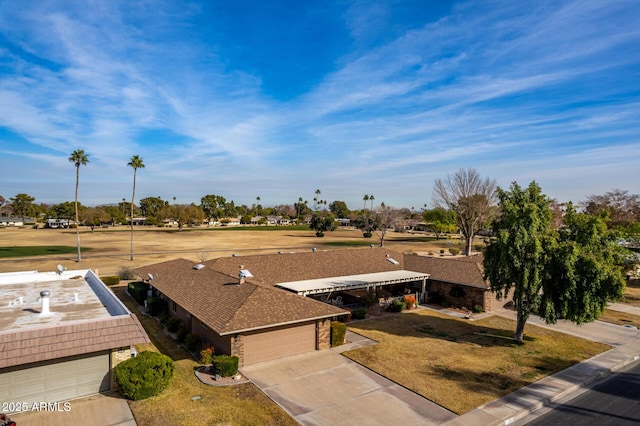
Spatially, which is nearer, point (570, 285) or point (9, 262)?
point (570, 285)

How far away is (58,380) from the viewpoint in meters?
14.4

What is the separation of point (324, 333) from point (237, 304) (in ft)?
17.3

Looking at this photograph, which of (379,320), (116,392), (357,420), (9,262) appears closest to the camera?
(357,420)

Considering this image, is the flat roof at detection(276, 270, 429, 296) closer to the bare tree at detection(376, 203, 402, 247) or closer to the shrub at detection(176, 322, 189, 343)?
the shrub at detection(176, 322, 189, 343)

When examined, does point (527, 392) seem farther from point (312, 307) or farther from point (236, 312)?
point (236, 312)

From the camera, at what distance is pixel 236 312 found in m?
18.7

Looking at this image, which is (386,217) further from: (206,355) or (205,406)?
(205,406)

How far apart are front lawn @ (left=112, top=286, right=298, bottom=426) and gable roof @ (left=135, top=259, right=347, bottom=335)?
97.7 inches

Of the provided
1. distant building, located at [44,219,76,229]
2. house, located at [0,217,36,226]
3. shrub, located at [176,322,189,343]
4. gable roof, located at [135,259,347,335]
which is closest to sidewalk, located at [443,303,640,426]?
gable roof, located at [135,259,347,335]

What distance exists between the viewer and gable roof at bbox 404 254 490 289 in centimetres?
3086

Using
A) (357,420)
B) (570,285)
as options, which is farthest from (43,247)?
(570,285)

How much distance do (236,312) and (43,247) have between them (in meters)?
75.8

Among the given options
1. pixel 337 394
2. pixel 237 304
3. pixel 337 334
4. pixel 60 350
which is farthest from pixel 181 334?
pixel 337 394

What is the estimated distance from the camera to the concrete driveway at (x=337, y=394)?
1402 centimetres
